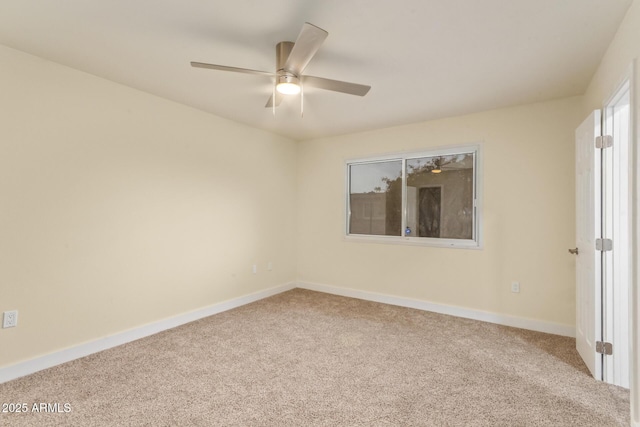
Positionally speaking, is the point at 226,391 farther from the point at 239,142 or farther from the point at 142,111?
the point at 239,142

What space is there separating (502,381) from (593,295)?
3.05 feet

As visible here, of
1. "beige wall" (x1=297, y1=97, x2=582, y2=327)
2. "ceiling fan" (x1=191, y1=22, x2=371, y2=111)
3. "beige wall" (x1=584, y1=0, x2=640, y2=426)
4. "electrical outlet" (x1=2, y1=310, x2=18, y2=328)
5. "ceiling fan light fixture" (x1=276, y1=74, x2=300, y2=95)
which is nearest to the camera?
"beige wall" (x1=584, y1=0, x2=640, y2=426)

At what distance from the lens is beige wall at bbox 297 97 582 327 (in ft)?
10.5

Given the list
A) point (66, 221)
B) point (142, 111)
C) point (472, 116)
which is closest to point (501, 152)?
point (472, 116)

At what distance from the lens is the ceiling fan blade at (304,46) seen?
66.2 inches

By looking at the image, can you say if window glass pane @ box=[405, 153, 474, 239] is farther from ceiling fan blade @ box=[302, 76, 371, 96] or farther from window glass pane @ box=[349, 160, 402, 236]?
ceiling fan blade @ box=[302, 76, 371, 96]

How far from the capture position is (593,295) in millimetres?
2309

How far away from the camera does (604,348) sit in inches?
88.7

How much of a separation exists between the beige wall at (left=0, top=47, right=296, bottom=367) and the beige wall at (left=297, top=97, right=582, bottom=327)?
2.01 meters

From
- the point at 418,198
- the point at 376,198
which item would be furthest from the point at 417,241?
the point at 376,198

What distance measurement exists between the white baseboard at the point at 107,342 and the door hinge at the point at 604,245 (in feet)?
12.1

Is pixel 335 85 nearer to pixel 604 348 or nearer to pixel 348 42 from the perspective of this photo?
pixel 348 42

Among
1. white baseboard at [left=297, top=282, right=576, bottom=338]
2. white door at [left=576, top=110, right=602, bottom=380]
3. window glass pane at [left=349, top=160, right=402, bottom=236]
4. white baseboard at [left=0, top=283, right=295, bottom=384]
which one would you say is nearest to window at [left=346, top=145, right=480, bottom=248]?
window glass pane at [left=349, top=160, right=402, bottom=236]

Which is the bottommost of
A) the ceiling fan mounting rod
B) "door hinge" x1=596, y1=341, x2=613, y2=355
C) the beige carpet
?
the beige carpet
